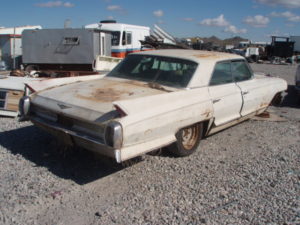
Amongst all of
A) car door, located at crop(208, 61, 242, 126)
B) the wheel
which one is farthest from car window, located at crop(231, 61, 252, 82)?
the wheel

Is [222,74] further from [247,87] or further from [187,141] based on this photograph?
[187,141]

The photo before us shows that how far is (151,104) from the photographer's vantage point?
3.43 metres

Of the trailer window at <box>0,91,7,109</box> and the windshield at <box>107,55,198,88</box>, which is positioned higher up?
the windshield at <box>107,55,198,88</box>

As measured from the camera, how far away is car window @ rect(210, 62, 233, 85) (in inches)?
181

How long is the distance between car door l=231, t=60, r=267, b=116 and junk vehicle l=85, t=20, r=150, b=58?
8365 millimetres

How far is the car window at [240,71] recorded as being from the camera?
16.9ft

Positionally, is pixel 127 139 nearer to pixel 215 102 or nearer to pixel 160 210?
pixel 160 210

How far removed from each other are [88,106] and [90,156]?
954 millimetres

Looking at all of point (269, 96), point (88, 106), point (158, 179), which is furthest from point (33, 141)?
point (269, 96)

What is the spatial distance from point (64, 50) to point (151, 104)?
8.67 m

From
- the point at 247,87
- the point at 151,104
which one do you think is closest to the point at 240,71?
the point at 247,87

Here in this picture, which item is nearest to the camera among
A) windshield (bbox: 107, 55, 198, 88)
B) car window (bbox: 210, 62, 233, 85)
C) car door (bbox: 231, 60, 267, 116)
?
windshield (bbox: 107, 55, 198, 88)

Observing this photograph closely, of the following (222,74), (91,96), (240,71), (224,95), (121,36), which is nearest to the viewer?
(91,96)

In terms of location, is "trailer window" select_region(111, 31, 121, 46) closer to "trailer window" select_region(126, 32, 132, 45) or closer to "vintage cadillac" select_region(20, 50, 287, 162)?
"trailer window" select_region(126, 32, 132, 45)
